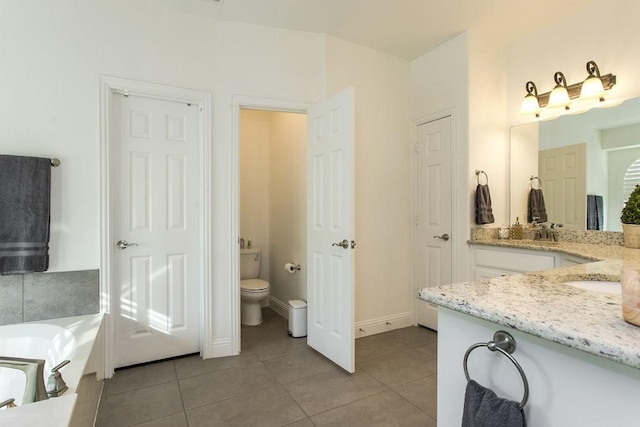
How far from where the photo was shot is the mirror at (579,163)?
248 cm

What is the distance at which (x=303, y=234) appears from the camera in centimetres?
344

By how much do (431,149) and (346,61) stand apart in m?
1.17

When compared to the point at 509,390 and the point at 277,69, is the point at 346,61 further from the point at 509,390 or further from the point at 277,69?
the point at 509,390

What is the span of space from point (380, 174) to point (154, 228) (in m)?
2.06

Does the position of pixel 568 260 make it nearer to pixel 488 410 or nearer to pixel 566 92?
pixel 566 92

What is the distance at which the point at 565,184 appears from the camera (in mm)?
2762

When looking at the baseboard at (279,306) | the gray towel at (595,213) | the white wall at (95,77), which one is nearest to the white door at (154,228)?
the white wall at (95,77)

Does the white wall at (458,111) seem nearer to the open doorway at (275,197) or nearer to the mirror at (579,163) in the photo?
the mirror at (579,163)

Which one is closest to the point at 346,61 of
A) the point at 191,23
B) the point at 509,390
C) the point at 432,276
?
the point at 191,23

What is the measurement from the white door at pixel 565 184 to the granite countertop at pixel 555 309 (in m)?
1.89

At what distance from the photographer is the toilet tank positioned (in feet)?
12.6

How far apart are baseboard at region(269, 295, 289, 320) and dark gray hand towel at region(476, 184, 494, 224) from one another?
217cm

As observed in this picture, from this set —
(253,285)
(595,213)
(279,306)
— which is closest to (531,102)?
(595,213)

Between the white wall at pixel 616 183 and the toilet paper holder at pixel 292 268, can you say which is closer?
the white wall at pixel 616 183
